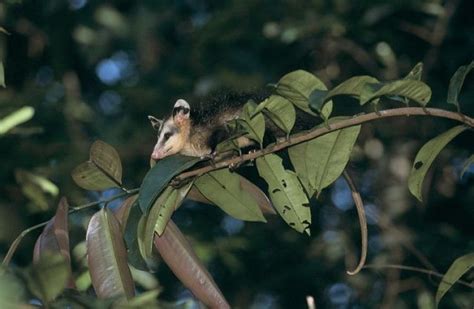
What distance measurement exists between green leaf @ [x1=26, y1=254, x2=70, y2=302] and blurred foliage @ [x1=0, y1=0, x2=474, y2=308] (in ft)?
15.6

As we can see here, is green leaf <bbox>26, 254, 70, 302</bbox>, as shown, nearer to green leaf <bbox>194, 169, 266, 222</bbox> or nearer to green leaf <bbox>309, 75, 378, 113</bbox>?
green leaf <bbox>309, 75, 378, 113</bbox>

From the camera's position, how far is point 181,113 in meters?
4.43

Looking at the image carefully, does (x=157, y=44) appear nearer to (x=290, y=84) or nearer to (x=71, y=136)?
(x=71, y=136)

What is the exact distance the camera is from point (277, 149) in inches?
102

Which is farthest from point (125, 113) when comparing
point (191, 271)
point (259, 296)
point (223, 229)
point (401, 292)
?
point (191, 271)

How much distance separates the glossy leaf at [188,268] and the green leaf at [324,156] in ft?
1.05

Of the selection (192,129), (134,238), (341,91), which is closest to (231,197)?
(134,238)

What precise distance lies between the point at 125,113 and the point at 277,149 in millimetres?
5430

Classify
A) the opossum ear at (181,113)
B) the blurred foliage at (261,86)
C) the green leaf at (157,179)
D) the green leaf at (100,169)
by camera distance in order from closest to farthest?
1. the green leaf at (157,179)
2. the green leaf at (100,169)
3. the opossum ear at (181,113)
4. the blurred foliage at (261,86)

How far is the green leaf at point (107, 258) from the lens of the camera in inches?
97.3

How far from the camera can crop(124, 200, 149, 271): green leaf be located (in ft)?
9.05

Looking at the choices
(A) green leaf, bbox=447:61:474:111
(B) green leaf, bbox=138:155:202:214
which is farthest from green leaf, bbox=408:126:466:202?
(B) green leaf, bbox=138:155:202:214

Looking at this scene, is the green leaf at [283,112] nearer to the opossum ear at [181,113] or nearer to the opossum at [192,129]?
the opossum at [192,129]

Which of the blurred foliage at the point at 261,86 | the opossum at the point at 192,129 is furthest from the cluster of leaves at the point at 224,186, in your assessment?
the blurred foliage at the point at 261,86
